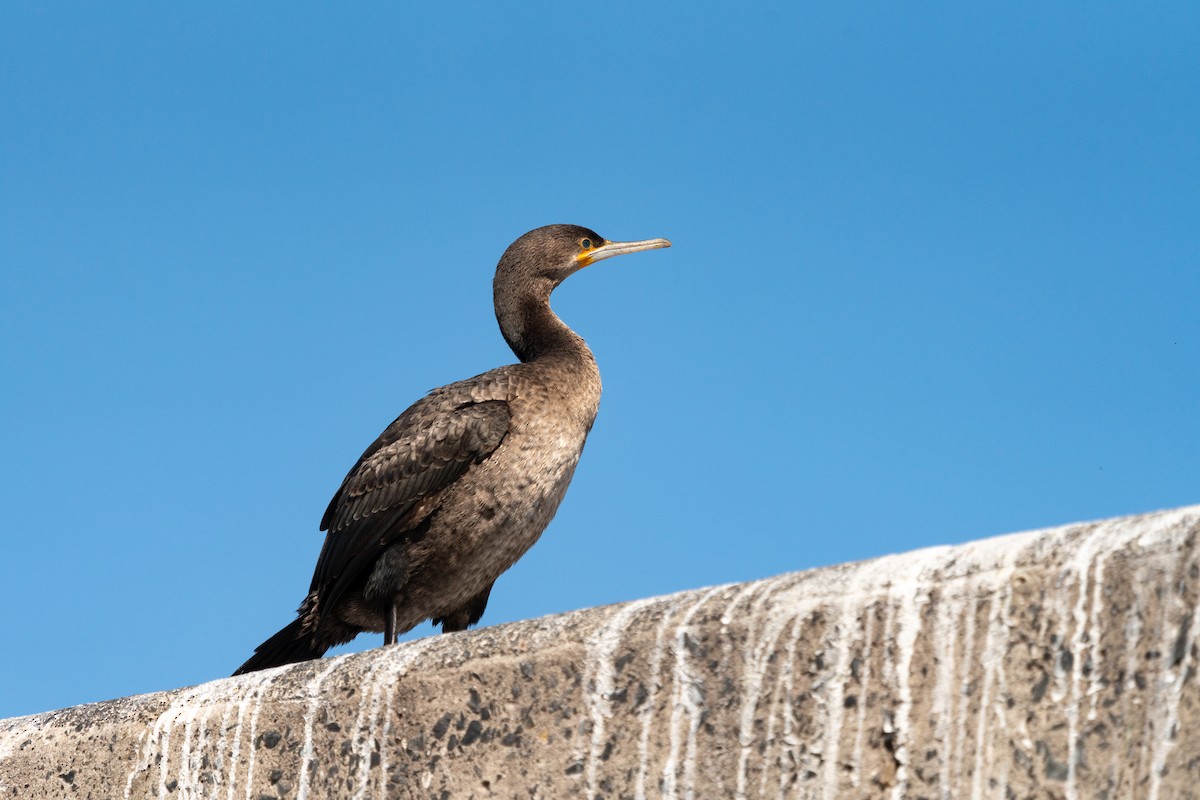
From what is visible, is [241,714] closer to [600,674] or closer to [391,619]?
[600,674]

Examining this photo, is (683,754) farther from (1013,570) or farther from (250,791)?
(250,791)

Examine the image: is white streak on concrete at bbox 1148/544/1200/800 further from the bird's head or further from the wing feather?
the bird's head

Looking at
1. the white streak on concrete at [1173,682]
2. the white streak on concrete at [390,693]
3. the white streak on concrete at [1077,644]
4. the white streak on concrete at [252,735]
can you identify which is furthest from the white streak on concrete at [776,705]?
the white streak on concrete at [252,735]

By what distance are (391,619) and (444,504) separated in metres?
0.57

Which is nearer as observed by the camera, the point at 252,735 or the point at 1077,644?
→ the point at 1077,644

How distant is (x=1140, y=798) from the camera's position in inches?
107

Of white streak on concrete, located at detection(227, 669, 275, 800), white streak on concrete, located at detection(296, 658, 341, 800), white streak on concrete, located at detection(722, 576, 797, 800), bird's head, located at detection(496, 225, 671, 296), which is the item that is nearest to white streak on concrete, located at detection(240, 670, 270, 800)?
white streak on concrete, located at detection(227, 669, 275, 800)

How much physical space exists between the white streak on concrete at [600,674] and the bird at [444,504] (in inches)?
113

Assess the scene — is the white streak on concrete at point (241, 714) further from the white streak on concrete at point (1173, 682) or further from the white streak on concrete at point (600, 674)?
the white streak on concrete at point (1173, 682)

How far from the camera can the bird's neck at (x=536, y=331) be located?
7.28 meters

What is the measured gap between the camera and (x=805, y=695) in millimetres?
3158

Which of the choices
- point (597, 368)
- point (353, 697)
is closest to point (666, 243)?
point (597, 368)

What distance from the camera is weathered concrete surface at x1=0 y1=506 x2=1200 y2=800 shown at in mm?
2781

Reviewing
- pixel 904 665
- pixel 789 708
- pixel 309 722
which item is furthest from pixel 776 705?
pixel 309 722
